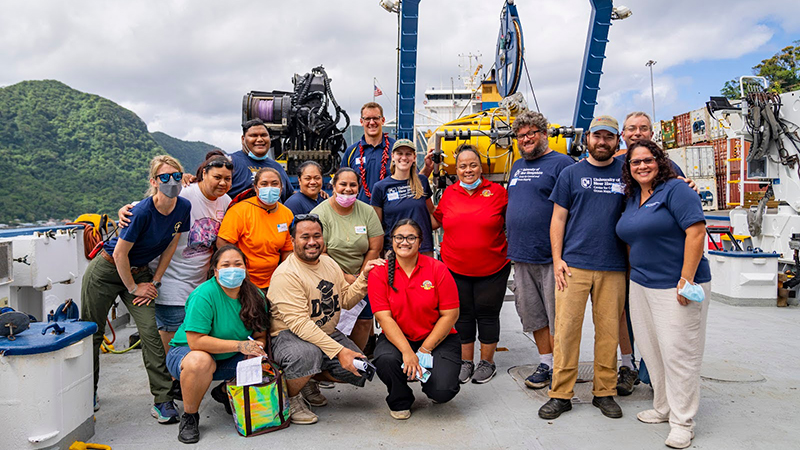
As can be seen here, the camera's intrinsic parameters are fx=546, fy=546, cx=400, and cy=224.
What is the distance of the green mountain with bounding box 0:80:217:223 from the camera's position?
26.4 m

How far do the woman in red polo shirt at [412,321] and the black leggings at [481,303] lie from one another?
0.52 metres

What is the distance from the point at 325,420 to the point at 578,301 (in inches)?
63.8

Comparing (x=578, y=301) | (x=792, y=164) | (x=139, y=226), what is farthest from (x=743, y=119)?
(x=139, y=226)

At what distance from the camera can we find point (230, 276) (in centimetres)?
291

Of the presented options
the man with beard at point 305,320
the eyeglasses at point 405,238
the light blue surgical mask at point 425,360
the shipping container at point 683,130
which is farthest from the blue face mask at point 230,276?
the shipping container at point 683,130

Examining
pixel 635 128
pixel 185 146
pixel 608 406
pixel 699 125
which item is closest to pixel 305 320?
pixel 608 406

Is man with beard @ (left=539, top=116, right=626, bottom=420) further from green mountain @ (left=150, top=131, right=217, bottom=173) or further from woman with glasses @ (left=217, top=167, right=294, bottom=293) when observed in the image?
green mountain @ (left=150, top=131, right=217, bottom=173)

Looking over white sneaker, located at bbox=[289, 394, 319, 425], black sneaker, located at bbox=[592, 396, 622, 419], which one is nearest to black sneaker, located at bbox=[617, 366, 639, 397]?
black sneaker, located at bbox=[592, 396, 622, 419]

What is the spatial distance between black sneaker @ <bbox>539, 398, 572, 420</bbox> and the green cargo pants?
7.07 ft

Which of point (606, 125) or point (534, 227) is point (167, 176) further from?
point (606, 125)

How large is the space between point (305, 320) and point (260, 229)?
68 cm

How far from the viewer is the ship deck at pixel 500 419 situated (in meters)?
2.82

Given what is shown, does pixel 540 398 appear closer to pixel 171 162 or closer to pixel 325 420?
pixel 325 420

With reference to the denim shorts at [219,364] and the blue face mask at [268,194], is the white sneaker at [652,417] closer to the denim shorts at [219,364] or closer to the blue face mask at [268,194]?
the denim shorts at [219,364]
